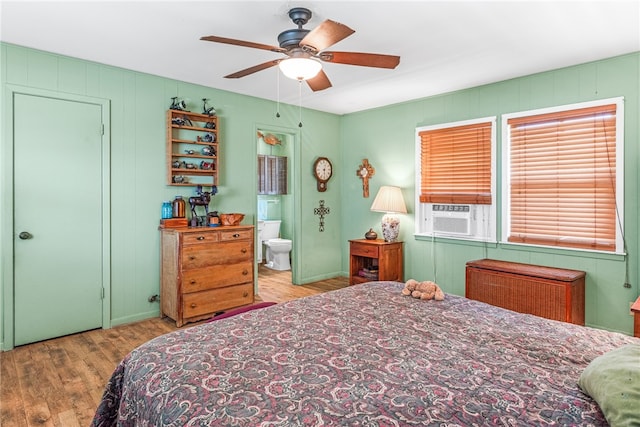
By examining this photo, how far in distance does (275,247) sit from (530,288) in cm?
376

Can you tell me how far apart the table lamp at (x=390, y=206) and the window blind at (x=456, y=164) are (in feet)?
0.93

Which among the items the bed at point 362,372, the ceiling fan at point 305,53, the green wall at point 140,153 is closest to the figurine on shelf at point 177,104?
the green wall at point 140,153

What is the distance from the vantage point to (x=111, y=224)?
3.63m

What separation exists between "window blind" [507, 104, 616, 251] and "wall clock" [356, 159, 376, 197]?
1871 mm

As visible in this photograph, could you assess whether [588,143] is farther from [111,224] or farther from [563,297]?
[111,224]

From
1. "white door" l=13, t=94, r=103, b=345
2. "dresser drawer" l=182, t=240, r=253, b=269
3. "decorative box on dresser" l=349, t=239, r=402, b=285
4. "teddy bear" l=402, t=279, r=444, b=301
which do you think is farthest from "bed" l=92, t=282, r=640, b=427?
"decorative box on dresser" l=349, t=239, r=402, b=285

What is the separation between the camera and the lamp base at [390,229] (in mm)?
4801

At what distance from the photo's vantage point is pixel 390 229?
4.80 meters

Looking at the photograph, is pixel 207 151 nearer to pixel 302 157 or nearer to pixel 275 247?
pixel 302 157

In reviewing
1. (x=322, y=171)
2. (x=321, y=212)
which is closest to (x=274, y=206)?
(x=321, y=212)

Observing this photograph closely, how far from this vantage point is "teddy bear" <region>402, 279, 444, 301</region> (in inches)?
92.4

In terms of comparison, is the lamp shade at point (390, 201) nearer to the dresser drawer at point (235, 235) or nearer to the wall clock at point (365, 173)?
the wall clock at point (365, 173)

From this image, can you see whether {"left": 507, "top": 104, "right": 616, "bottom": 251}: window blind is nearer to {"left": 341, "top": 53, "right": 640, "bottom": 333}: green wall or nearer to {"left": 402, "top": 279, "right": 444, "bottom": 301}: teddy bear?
{"left": 341, "top": 53, "right": 640, "bottom": 333}: green wall

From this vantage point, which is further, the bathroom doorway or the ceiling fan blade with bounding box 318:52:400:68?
the bathroom doorway
